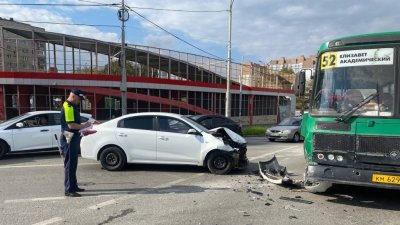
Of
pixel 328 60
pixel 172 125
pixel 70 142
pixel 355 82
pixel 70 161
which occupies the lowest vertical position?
pixel 70 161

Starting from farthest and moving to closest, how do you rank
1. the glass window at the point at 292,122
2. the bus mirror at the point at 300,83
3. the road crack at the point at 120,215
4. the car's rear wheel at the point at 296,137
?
the glass window at the point at 292,122, the car's rear wheel at the point at 296,137, the bus mirror at the point at 300,83, the road crack at the point at 120,215

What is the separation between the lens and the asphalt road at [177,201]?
5594 mm

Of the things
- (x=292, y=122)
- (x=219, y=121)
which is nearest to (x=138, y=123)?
(x=219, y=121)

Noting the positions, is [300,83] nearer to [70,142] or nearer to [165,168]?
[165,168]

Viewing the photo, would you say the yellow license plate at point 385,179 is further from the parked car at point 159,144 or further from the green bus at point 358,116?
the parked car at point 159,144

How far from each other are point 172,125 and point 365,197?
15.4 feet

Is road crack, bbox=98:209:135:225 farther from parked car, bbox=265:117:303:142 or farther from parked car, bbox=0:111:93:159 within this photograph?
parked car, bbox=265:117:303:142

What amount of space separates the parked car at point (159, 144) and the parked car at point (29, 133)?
11.4 feet

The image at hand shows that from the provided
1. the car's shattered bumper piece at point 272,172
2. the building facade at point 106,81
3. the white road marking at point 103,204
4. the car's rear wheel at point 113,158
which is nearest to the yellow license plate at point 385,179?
the car's shattered bumper piece at point 272,172

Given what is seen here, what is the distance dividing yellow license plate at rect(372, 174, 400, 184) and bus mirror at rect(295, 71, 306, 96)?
7.69 feet

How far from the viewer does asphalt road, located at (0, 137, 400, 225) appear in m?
5.59

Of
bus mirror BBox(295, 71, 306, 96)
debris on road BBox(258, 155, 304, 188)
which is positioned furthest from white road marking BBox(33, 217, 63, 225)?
bus mirror BBox(295, 71, 306, 96)

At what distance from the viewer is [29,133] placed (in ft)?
39.0

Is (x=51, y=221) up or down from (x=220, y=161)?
down
